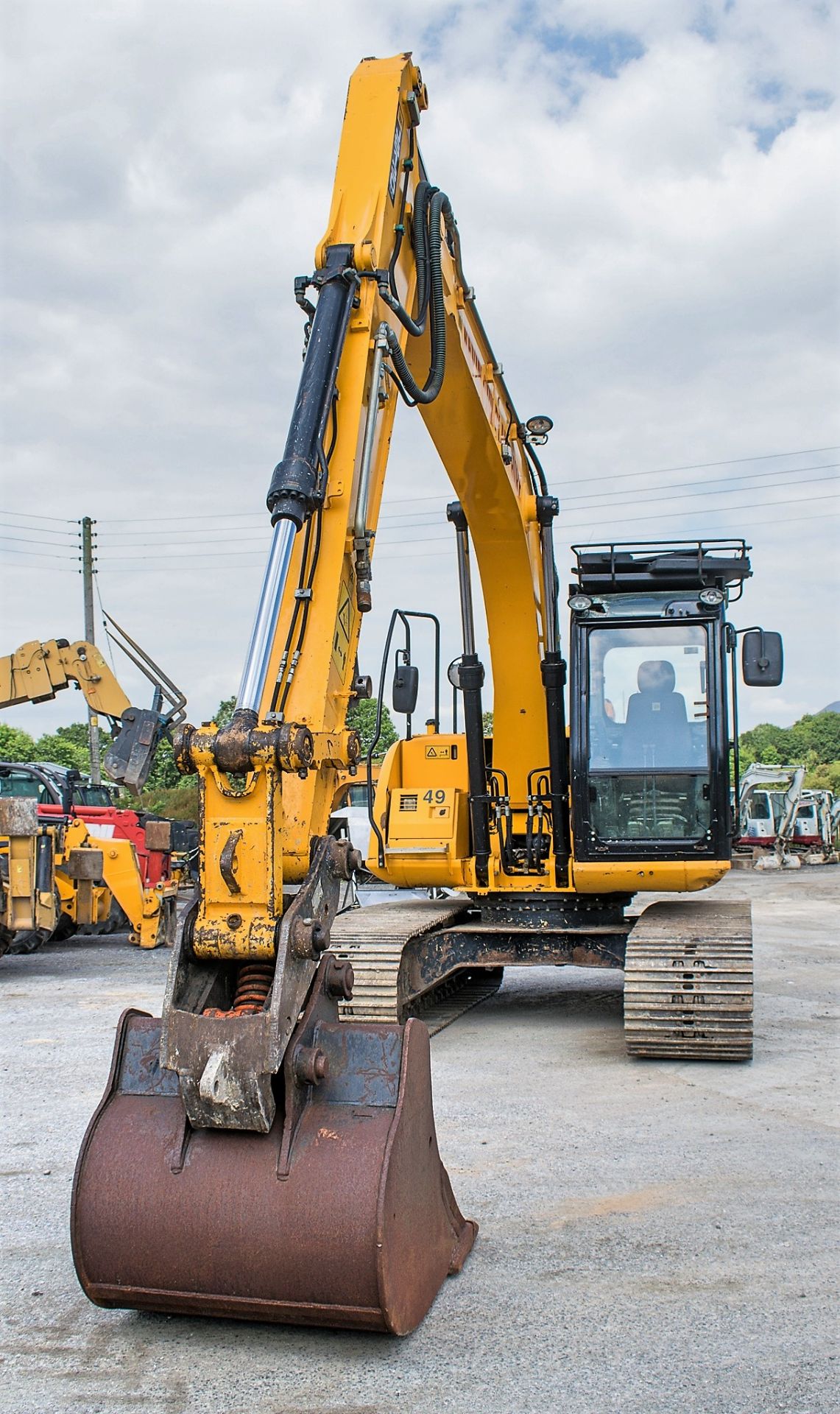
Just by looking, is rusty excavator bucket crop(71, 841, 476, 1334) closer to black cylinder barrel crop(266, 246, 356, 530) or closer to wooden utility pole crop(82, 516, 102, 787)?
black cylinder barrel crop(266, 246, 356, 530)

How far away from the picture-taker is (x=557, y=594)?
9133 millimetres

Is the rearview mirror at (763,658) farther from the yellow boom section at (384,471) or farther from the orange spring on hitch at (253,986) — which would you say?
the orange spring on hitch at (253,986)

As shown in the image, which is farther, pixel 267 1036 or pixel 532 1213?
pixel 532 1213

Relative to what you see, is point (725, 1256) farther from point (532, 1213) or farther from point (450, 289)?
point (450, 289)

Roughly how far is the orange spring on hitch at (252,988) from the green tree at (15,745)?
1379 inches

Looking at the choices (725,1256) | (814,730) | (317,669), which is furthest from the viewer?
(814,730)

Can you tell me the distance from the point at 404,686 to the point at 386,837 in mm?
1088

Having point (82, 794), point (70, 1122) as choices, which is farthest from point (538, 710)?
point (82, 794)

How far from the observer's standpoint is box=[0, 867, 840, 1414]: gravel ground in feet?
10.6

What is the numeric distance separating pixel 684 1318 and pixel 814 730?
68.7 m

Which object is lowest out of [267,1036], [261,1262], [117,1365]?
[117,1365]

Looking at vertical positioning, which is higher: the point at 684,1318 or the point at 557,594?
the point at 557,594

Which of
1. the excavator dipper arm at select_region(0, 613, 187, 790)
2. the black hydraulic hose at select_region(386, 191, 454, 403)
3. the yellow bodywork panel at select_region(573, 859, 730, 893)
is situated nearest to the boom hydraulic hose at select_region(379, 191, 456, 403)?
the black hydraulic hose at select_region(386, 191, 454, 403)

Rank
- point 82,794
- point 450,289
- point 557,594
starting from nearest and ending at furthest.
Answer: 1. point 450,289
2. point 557,594
3. point 82,794
